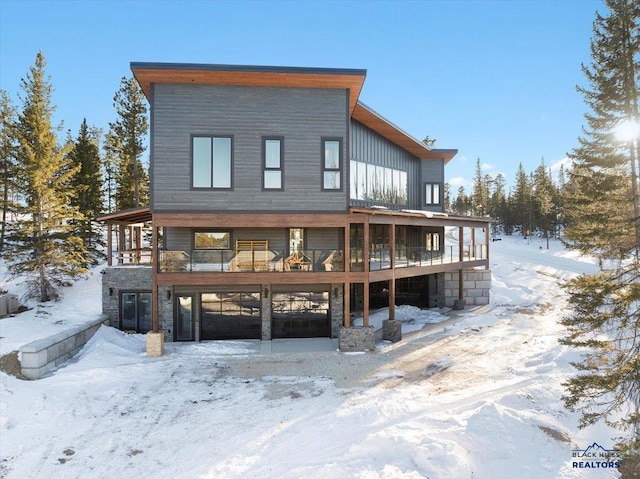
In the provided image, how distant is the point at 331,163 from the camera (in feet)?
47.3

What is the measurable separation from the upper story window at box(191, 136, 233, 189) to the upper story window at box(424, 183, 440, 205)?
14.6 metres

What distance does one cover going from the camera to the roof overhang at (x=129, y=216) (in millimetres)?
15777

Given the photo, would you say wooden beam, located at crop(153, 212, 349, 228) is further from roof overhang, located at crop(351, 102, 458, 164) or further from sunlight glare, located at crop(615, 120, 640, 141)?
sunlight glare, located at crop(615, 120, 640, 141)

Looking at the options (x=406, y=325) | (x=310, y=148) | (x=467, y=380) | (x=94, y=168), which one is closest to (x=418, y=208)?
(x=406, y=325)

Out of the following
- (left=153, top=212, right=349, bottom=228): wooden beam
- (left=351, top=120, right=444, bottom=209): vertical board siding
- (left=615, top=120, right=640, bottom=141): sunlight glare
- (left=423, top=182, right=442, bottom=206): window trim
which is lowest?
(left=153, top=212, right=349, bottom=228): wooden beam

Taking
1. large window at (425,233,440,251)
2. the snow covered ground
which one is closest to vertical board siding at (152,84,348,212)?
the snow covered ground

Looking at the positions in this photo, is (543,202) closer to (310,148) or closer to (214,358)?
(310,148)

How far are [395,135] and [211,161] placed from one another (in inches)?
432

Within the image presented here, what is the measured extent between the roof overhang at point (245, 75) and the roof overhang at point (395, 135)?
299 cm

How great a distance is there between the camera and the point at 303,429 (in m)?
7.78

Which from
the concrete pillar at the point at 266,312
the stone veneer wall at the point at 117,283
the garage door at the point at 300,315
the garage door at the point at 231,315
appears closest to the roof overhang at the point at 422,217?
the garage door at the point at 300,315

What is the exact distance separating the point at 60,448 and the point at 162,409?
2.10 m

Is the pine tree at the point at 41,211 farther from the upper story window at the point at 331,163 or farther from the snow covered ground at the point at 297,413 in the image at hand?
the upper story window at the point at 331,163
